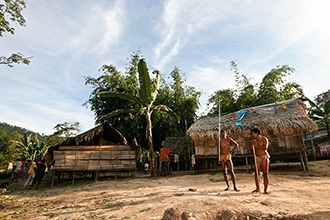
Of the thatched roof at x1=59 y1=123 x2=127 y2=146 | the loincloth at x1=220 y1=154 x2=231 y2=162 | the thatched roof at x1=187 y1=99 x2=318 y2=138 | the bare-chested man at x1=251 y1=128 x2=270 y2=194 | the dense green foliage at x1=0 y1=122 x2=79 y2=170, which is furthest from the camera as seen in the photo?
the dense green foliage at x1=0 y1=122 x2=79 y2=170

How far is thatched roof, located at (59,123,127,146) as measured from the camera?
35.0ft

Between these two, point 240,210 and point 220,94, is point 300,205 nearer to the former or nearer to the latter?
point 240,210

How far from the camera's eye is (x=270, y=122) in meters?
10.3

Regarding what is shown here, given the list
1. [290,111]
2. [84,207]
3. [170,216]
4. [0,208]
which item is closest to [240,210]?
[170,216]

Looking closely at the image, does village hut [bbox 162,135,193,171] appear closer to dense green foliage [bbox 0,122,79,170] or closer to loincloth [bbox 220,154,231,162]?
loincloth [bbox 220,154,231,162]

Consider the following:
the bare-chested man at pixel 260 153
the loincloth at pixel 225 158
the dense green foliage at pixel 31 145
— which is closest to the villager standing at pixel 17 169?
the dense green foliage at pixel 31 145

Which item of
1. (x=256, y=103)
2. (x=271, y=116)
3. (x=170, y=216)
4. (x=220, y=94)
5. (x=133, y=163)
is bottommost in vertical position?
(x=170, y=216)

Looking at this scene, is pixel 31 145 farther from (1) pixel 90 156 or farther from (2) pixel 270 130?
(2) pixel 270 130

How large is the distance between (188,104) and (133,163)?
9472mm

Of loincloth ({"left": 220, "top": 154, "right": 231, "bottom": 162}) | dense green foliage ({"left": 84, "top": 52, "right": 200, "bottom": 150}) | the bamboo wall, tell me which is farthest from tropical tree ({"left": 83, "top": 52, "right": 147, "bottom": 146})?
loincloth ({"left": 220, "top": 154, "right": 231, "bottom": 162})

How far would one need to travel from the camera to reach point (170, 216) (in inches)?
128

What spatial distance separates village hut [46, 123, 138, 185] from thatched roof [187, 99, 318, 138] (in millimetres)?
3746

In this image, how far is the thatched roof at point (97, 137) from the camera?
10.7 m

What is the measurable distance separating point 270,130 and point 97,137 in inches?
371
